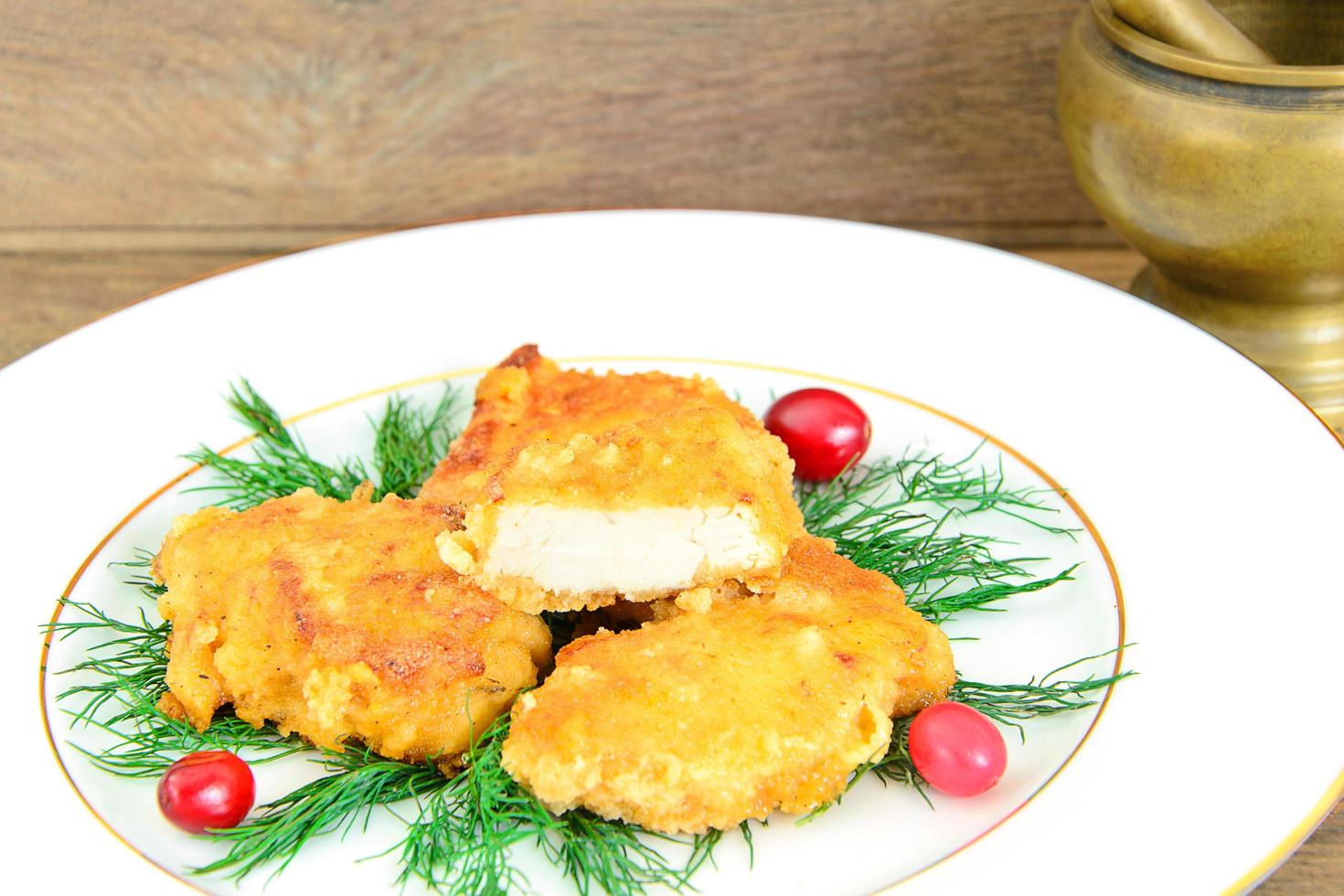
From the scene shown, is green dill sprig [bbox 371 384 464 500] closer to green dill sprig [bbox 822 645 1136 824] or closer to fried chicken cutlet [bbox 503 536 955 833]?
fried chicken cutlet [bbox 503 536 955 833]

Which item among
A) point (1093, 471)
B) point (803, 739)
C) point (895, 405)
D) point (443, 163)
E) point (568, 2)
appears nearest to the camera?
point (803, 739)

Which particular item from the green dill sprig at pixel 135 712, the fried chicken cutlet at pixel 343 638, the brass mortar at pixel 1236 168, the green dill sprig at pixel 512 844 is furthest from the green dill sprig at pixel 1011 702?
the brass mortar at pixel 1236 168

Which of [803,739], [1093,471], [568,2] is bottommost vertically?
[1093,471]

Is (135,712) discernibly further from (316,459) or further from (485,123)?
(485,123)

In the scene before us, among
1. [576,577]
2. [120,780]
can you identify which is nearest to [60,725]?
[120,780]

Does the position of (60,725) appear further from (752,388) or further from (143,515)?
(752,388)

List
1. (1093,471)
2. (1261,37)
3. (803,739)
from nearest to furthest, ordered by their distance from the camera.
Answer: (803,739)
(1093,471)
(1261,37)

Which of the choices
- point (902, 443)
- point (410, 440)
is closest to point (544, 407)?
point (410, 440)
